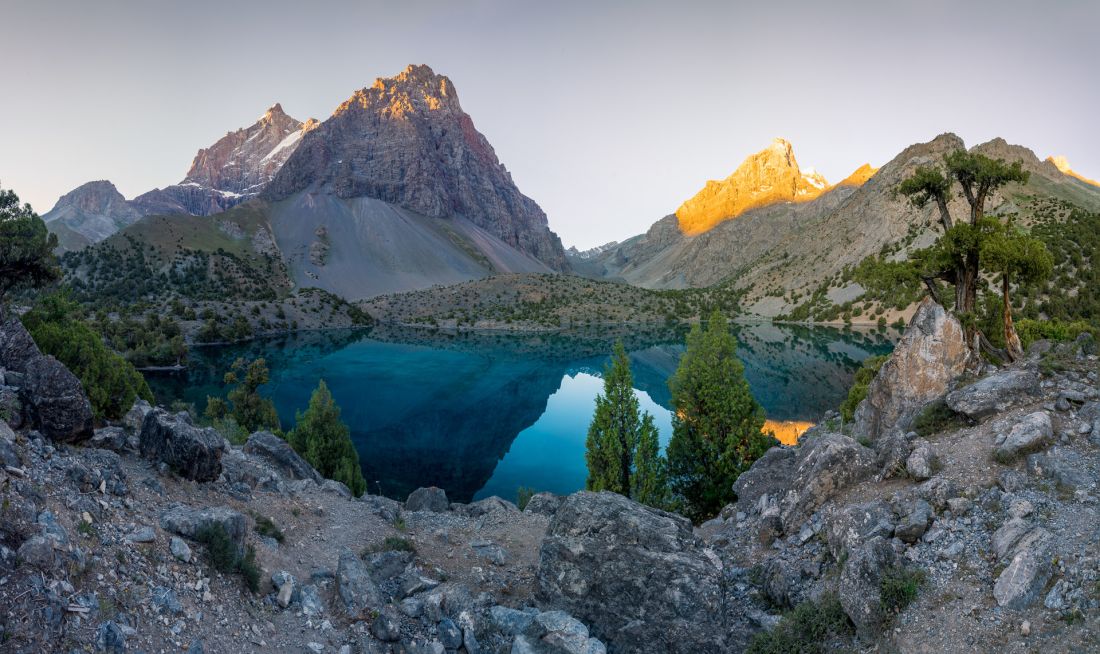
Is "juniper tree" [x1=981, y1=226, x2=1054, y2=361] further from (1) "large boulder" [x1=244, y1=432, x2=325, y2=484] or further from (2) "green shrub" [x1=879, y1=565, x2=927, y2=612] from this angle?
(1) "large boulder" [x1=244, y1=432, x2=325, y2=484]

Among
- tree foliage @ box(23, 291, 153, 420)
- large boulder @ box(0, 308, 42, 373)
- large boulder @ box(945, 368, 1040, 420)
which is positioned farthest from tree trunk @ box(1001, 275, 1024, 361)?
tree foliage @ box(23, 291, 153, 420)

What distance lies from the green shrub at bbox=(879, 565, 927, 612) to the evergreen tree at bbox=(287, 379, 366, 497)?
75.0 feet

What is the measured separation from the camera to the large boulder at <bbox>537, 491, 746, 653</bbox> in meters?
9.02

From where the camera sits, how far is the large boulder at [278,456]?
18672mm

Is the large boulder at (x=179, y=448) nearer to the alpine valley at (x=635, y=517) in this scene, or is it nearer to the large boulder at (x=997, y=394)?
Answer: the alpine valley at (x=635, y=517)

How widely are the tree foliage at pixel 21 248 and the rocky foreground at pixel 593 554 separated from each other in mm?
11195

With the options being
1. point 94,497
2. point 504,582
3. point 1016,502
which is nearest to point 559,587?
point 504,582

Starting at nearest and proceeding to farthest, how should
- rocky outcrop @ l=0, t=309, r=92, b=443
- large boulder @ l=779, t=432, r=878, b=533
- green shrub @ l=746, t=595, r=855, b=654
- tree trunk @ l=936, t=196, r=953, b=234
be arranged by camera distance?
1. green shrub @ l=746, t=595, r=855, b=654
2. rocky outcrop @ l=0, t=309, r=92, b=443
3. large boulder @ l=779, t=432, r=878, b=533
4. tree trunk @ l=936, t=196, r=953, b=234

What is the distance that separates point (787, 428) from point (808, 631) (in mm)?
37253

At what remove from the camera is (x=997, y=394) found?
11.0 m

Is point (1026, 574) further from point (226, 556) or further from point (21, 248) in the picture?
point (21, 248)

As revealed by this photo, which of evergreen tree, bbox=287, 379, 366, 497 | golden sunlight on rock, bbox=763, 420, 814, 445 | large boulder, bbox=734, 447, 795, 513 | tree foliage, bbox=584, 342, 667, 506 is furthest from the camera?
golden sunlight on rock, bbox=763, 420, 814, 445

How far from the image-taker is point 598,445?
21.9m

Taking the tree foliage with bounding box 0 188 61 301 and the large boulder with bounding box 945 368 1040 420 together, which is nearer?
the large boulder with bounding box 945 368 1040 420
